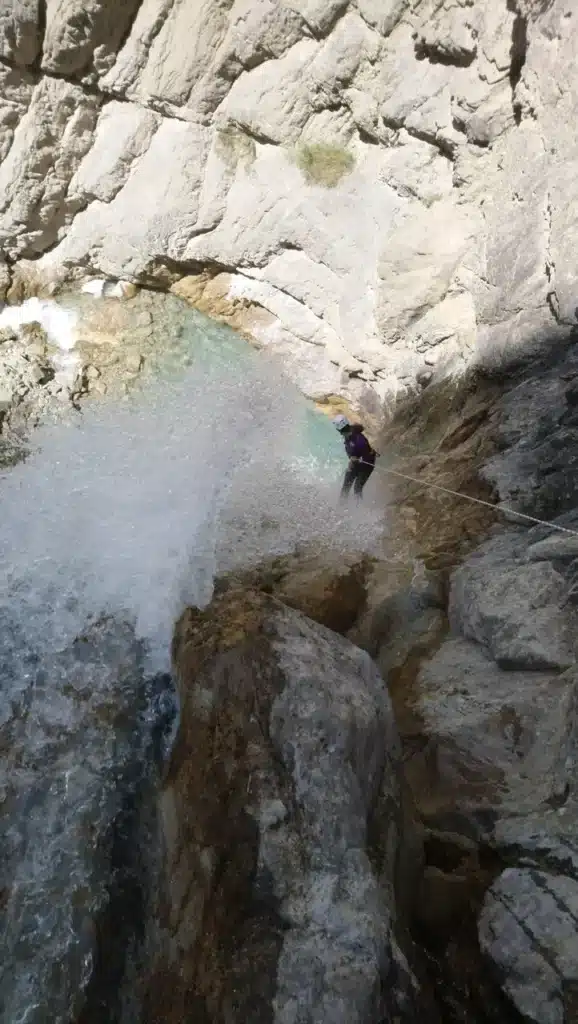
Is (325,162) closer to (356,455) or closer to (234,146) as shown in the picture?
(234,146)

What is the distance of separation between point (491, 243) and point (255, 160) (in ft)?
14.7

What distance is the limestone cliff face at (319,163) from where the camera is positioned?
24.8ft

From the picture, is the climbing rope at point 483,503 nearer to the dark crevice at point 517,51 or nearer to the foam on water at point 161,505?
the foam on water at point 161,505

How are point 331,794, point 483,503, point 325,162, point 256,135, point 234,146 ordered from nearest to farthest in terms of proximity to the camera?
point 331,794
point 483,503
point 325,162
point 256,135
point 234,146

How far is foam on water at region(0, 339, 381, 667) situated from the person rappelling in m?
0.46

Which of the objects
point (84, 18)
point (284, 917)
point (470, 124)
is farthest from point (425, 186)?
point (284, 917)

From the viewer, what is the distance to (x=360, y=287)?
10117mm

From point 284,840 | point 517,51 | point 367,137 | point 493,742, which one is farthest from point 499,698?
point 367,137

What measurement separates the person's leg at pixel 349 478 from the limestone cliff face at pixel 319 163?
7.19 ft

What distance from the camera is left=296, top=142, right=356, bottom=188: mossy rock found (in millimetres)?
9570

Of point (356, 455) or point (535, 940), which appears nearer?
point (535, 940)

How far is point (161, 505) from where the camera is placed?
9.55 meters

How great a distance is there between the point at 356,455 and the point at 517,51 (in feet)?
17.6

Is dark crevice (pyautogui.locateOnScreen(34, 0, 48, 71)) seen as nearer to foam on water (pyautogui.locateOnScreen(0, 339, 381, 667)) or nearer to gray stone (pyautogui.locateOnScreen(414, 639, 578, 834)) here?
foam on water (pyautogui.locateOnScreen(0, 339, 381, 667))
